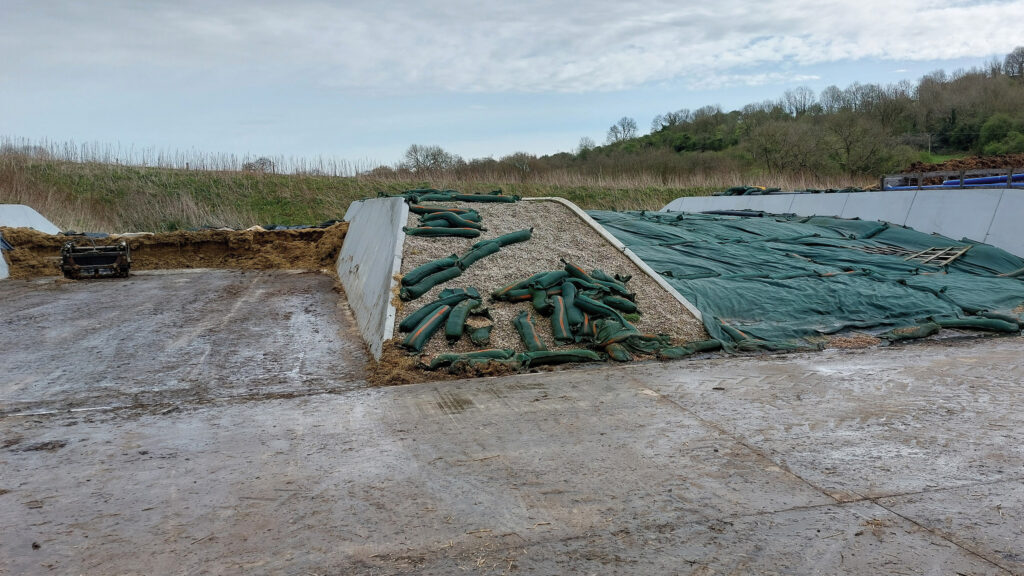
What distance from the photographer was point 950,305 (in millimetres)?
7621

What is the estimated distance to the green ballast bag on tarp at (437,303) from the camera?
620 cm

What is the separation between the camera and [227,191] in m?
23.7

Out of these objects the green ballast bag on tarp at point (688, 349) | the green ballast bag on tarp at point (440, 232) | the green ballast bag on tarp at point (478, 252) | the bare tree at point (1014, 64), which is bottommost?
the green ballast bag on tarp at point (688, 349)

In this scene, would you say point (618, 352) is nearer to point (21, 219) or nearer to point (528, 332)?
point (528, 332)

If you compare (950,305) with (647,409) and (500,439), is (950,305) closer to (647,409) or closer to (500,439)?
(647,409)

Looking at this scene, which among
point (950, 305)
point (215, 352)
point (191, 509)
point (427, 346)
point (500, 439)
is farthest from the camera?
point (950, 305)

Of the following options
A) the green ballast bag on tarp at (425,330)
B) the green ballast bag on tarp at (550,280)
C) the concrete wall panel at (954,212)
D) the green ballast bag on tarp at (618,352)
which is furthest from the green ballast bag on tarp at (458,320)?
the concrete wall panel at (954,212)

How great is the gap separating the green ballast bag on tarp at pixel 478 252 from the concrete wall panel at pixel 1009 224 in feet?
27.3

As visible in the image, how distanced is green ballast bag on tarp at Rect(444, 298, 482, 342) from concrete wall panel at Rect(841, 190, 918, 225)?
10134 millimetres

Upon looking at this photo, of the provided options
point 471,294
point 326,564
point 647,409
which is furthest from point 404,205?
point 326,564

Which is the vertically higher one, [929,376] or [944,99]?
[944,99]

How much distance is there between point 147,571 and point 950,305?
27.2 feet

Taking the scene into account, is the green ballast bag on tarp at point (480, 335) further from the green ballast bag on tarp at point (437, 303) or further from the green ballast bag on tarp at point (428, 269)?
the green ballast bag on tarp at point (428, 269)

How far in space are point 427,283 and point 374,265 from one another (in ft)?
5.65
